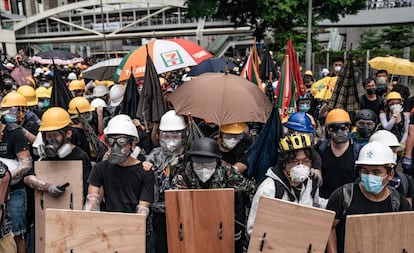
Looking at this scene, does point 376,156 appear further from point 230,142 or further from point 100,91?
point 100,91

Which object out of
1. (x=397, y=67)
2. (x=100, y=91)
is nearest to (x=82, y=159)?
(x=100, y=91)

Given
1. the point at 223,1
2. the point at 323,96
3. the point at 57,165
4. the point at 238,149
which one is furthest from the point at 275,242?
the point at 223,1

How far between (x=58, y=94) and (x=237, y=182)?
12.2 feet

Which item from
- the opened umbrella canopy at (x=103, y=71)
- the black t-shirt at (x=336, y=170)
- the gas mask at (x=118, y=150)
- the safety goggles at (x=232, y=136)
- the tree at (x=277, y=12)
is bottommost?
the black t-shirt at (x=336, y=170)

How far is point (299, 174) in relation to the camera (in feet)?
10.6

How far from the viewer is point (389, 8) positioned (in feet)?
97.6

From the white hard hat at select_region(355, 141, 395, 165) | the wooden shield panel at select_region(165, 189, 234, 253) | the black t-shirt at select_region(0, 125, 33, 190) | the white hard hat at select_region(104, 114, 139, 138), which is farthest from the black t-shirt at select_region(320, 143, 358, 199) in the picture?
the black t-shirt at select_region(0, 125, 33, 190)

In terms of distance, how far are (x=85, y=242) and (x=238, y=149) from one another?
1.98 metres

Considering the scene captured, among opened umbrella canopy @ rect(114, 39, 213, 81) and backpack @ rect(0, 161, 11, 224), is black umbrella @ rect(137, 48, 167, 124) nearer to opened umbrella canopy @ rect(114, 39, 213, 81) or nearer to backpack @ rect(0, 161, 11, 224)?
opened umbrella canopy @ rect(114, 39, 213, 81)

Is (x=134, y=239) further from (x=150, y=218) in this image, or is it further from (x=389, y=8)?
(x=389, y=8)

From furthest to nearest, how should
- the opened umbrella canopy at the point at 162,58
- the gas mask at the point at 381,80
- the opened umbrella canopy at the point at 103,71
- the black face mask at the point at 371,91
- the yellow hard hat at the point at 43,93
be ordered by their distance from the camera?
the opened umbrella canopy at the point at 103,71, the yellow hard hat at the point at 43,93, the gas mask at the point at 381,80, the black face mask at the point at 371,91, the opened umbrella canopy at the point at 162,58

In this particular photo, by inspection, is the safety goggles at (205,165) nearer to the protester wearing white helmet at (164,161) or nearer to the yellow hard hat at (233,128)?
the protester wearing white helmet at (164,161)

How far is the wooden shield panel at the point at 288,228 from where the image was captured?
104 inches

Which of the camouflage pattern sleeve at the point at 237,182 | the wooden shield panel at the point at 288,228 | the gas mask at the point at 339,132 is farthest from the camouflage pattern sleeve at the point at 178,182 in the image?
the gas mask at the point at 339,132
